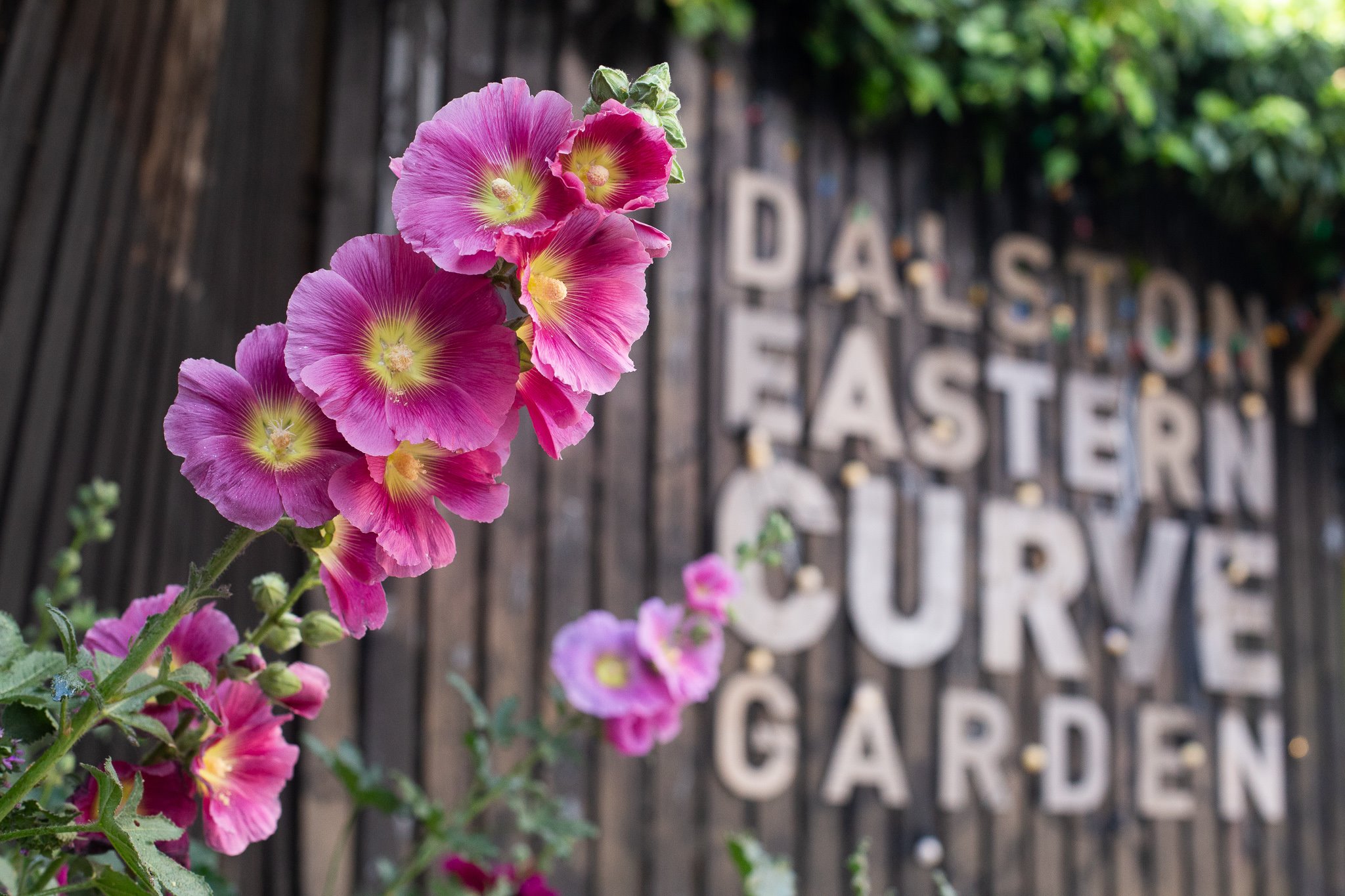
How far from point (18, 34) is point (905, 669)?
7.77ft

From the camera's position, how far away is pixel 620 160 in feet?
1.65

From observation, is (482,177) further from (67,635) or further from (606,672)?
(606,672)

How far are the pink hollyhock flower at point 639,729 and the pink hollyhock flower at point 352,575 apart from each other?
739 mm

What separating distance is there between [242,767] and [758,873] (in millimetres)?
454

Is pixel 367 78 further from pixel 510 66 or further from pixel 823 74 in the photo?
pixel 823 74

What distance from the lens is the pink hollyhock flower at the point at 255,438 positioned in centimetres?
43

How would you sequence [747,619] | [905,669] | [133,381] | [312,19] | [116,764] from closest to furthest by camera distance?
[116,764], [133,381], [312,19], [747,619], [905,669]

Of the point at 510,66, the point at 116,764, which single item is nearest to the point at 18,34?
the point at 116,764

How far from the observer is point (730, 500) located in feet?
8.98

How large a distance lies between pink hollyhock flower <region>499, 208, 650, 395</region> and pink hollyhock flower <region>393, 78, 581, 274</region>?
1cm

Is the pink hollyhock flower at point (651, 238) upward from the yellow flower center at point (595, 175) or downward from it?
downward

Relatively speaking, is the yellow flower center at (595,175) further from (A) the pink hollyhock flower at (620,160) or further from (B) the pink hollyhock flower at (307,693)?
(B) the pink hollyhock flower at (307,693)

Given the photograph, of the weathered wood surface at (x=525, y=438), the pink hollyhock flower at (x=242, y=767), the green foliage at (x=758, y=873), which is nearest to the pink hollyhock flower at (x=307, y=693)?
the pink hollyhock flower at (x=242, y=767)

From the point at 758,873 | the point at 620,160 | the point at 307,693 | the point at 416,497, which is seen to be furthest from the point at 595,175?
the point at 758,873
